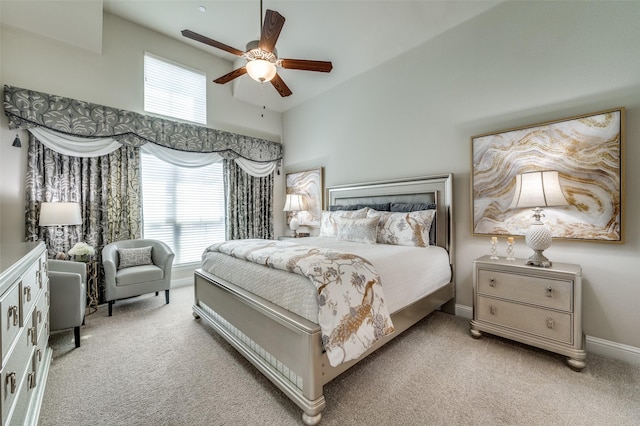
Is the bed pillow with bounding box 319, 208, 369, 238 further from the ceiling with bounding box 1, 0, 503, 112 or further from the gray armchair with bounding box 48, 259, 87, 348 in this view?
the gray armchair with bounding box 48, 259, 87, 348

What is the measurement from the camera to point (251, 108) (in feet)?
16.3

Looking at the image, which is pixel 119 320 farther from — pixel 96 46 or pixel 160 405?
pixel 96 46

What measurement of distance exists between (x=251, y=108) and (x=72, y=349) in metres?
4.29

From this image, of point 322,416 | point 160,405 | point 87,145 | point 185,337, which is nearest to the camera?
point 322,416

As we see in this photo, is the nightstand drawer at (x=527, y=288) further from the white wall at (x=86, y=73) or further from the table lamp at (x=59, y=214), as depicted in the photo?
the white wall at (x=86, y=73)

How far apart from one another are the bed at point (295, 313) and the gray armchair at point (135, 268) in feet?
2.57

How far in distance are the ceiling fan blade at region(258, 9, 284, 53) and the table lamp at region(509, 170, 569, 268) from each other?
2.47m

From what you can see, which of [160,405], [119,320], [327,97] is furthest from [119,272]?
[327,97]

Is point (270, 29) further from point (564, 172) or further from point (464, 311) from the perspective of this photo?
point (464, 311)

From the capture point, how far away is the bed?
148 cm

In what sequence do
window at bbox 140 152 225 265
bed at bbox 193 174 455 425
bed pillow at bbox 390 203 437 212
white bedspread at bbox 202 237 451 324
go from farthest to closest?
window at bbox 140 152 225 265, bed pillow at bbox 390 203 437 212, white bedspread at bbox 202 237 451 324, bed at bbox 193 174 455 425

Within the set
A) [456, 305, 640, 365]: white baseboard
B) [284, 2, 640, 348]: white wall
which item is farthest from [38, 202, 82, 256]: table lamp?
[456, 305, 640, 365]: white baseboard

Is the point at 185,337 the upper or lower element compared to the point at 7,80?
lower

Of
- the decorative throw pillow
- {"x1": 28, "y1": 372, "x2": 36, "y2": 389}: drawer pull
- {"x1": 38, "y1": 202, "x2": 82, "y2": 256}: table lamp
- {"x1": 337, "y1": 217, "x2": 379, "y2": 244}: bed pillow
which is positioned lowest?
{"x1": 28, "y1": 372, "x2": 36, "y2": 389}: drawer pull
